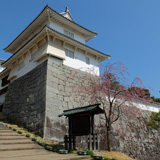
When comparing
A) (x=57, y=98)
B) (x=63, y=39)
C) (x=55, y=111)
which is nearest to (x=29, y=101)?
(x=57, y=98)

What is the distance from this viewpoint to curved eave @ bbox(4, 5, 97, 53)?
1167 centimetres

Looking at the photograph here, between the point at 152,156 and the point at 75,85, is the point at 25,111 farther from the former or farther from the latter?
the point at 152,156

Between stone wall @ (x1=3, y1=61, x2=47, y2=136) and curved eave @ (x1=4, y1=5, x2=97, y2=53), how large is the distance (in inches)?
170

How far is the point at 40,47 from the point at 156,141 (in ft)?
43.1

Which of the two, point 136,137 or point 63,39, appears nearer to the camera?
point 63,39

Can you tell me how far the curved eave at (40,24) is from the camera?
1167 cm

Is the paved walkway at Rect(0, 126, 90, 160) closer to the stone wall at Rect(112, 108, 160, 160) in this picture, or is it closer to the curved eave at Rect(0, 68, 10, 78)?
the stone wall at Rect(112, 108, 160, 160)

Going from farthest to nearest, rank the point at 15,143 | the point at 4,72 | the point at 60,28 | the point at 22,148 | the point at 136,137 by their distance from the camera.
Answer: the point at 4,72, the point at 60,28, the point at 136,137, the point at 15,143, the point at 22,148

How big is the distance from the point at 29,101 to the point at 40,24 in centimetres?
678

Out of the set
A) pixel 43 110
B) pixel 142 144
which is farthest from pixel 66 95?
pixel 142 144

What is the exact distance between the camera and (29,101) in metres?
9.93

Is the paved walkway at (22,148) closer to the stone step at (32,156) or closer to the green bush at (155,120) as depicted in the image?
the stone step at (32,156)

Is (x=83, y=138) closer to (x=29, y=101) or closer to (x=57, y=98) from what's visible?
(x=57, y=98)

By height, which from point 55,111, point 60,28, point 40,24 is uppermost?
point 40,24
